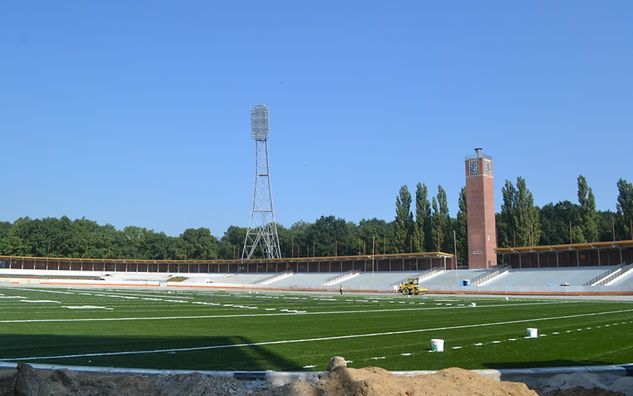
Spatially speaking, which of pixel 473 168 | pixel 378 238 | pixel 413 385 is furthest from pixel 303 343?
pixel 378 238

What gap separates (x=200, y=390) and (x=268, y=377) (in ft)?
5.03

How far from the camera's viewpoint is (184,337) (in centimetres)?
1625

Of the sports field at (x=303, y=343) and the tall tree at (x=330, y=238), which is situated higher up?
the tall tree at (x=330, y=238)

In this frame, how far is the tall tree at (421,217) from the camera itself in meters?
97.2

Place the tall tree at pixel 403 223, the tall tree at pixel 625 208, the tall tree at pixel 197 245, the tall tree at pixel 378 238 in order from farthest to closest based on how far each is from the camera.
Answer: the tall tree at pixel 197 245
the tall tree at pixel 378 238
the tall tree at pixel 403 223
the tall tree at pixel 625 208

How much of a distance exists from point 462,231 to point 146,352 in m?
88.2

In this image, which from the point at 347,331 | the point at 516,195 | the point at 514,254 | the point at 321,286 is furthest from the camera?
the point at 516,195

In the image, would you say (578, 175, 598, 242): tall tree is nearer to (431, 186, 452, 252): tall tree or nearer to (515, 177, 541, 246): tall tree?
(515, 177, 541, 246): tall tree

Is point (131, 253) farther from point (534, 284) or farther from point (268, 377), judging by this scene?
point (268, 377)

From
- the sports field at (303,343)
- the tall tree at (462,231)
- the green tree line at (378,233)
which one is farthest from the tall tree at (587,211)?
the sports field at (303,343)

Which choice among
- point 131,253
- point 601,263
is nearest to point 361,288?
point 601,263

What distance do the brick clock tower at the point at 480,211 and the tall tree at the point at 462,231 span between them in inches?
668

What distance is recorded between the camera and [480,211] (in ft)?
252

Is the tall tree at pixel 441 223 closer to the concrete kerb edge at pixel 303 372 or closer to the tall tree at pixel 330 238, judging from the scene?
the tall tree at pixel 330 238
